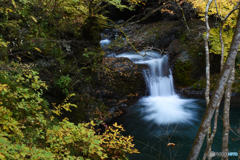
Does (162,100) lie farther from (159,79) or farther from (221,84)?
(221,84)

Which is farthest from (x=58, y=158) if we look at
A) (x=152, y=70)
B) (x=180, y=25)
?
(x=180, y=25)

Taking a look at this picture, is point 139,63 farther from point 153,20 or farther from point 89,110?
→ point 153,20

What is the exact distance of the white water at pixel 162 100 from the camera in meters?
7.77

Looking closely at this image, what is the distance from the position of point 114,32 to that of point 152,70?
786cm

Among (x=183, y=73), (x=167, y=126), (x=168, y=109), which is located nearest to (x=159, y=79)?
(x=183, y=73)

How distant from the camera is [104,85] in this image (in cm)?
938

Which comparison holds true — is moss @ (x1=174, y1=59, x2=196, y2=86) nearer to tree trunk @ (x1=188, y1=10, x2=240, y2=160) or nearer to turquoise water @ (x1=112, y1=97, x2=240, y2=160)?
turquoise water @ (x1=112, y1=97, x2=240, y2=160)

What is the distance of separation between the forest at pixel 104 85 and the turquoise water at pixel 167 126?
0.17ft

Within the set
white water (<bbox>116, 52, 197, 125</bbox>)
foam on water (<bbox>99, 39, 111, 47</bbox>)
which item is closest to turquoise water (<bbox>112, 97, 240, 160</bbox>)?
white water (<bbox>116, 52, 197, 125</bbox>)

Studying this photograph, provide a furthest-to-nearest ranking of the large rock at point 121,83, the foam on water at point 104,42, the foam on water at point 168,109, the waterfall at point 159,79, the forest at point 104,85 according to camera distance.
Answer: the foam on water at point 104,42 < the waterfall at point 159,79 < the large rock at point 121,83 < the foam on water at point 168,109 < the forest at point 104,85

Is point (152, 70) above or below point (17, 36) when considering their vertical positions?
below

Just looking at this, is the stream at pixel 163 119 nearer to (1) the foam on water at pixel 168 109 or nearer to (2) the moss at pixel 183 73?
(1) the foam on water at pixel 168 109

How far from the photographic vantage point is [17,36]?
4707 millimetres

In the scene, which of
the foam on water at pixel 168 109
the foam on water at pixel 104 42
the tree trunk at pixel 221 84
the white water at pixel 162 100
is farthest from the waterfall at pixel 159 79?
the tree trunk at pixel 221 84
